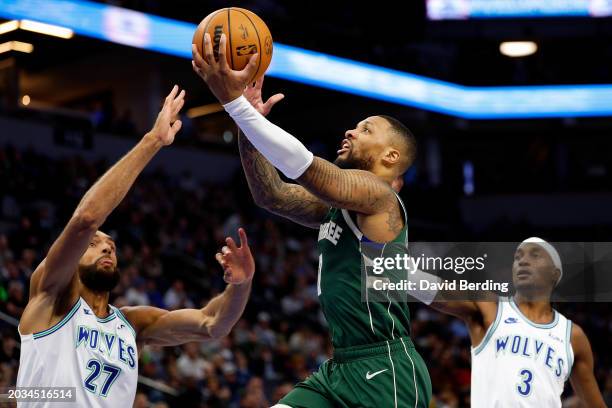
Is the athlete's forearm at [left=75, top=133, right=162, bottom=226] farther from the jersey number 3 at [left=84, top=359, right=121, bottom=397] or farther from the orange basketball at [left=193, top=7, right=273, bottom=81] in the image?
the jersey number 3 at [left=84, top=359, right=121, bottom=397]

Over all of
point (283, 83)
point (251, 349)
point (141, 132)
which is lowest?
point (251, 349)

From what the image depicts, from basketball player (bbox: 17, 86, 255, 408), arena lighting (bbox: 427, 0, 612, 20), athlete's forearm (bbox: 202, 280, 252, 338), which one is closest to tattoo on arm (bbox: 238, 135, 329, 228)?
basketball player (bbox: 17, 86, 255, 408)

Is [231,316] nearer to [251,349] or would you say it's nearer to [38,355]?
[38,355]

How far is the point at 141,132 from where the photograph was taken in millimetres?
21766

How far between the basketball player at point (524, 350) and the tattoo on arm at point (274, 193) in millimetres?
A: 1158

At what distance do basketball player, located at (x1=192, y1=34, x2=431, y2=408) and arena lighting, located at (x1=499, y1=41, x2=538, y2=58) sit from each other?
17.4m

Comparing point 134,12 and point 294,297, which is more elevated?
point 134,12

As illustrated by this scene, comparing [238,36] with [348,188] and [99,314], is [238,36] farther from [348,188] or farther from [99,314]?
[99,314]

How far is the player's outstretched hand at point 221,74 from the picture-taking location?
14.0 feet

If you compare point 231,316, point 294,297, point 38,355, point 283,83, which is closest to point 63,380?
point 38,355

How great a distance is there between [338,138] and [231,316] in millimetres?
19527

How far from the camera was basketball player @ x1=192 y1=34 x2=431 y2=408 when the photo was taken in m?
4.28

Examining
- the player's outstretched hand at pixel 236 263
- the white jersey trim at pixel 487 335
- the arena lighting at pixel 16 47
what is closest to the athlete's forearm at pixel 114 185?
the player's outstretched hand at pixel 236 263

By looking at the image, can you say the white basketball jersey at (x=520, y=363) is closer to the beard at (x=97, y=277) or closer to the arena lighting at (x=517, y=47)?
the beard at (x=97, y=277)
